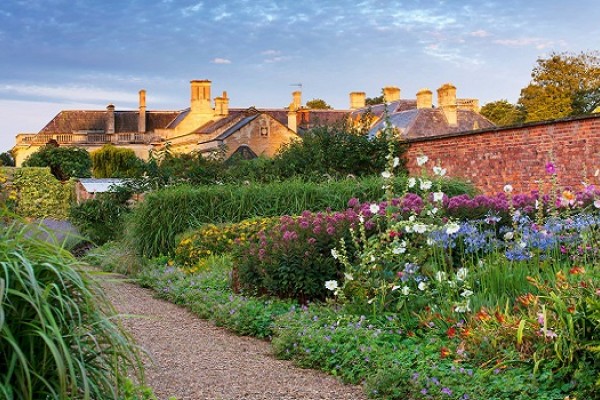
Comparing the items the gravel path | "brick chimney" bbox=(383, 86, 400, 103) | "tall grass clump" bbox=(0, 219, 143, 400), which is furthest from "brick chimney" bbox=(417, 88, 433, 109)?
"tall grass clump" bbox=(0, 219, 143, 400)

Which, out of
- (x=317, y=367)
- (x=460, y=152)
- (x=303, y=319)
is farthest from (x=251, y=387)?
(x=460, y=152)

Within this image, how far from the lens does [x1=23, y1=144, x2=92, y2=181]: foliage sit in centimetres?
3008

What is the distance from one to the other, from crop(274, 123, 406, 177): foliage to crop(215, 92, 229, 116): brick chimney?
108 ft

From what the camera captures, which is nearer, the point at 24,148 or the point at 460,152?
the point at 460,152

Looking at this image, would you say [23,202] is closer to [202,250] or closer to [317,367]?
[202,250]

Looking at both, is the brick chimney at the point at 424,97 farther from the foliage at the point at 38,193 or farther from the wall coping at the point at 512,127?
the wall coping at the point at 512,127

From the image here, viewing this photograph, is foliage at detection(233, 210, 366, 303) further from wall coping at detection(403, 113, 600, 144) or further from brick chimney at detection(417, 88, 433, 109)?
brick chimney at detection(417, 88, 433, 109)

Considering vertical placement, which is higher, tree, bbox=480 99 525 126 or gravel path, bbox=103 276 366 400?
tree, bbox=480 99 525 126

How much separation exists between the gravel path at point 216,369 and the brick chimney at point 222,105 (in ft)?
139

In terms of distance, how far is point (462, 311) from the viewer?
5.26 m

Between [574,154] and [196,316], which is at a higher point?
[574,154]

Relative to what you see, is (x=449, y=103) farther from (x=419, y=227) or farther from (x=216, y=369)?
(x=216, y=369)

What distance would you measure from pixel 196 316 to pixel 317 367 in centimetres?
265

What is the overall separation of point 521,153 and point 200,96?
39.4 metres
